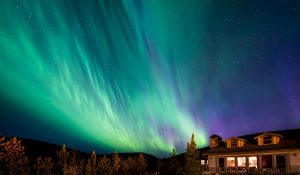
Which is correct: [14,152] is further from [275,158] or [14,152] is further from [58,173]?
[275,158]

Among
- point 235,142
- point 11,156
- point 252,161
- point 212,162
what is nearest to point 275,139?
point 252,161

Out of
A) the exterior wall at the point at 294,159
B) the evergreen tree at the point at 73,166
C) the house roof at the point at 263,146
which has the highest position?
the house roof at the point at 263,146

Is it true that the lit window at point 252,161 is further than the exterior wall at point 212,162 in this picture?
No

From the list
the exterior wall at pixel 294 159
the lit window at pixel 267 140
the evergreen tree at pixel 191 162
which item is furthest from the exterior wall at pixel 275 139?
the evergreen tree at pixel 191 162

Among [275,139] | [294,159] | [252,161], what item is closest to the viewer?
[294,159]

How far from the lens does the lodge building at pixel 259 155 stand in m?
40.4

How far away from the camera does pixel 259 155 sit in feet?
145

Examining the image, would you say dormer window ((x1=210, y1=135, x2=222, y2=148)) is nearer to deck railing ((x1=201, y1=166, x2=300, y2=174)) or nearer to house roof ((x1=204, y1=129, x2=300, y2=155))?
house roof ((x1=204, y1=129, x2=300, y2=155))

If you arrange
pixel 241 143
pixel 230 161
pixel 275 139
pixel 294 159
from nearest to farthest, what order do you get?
pixel 294 159 < pixel 275 139 < pixel 230 161 < pixel 241 143

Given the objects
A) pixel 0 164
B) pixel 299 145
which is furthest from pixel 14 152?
pixel 299 145

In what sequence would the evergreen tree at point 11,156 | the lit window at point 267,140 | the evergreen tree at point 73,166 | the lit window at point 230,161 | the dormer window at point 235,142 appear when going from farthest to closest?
the evergreen tree at point 73,166, the evergreen tree at point 11,156, the dormer window at point 235,142, the lit window at point 230,161, the lit window at point 267,140

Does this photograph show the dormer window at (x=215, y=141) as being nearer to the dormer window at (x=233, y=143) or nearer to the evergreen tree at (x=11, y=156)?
the dormer window at (x=233, y=143)

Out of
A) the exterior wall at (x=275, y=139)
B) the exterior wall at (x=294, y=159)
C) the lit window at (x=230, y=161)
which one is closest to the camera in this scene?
the exterior wall at (x=294, y=159)

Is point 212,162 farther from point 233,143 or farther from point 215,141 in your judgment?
point 215,141
